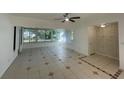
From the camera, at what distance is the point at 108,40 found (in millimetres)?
6074

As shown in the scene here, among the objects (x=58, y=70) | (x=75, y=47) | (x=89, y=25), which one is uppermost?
(x=89, y=25)

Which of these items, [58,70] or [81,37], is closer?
[58,70]

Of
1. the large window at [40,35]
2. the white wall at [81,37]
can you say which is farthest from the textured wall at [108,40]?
the large window at [40,35]

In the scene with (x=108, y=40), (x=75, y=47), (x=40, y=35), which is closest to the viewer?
(x=108, y=40)

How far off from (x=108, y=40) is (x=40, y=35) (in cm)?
749

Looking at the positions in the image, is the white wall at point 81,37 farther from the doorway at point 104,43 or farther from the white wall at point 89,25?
the doorway at point 104,43

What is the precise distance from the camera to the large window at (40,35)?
407 inches

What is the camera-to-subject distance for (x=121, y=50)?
390 cm

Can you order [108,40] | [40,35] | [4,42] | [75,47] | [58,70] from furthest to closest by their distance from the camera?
[40,35] < [75,47] < [108,40] < [58,70] < [4,42]

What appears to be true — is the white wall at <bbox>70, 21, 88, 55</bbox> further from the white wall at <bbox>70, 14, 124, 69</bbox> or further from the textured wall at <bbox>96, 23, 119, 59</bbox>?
the textured wall at <bbox>96, 23, 119, 59</bbox>

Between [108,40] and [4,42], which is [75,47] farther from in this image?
[4,42]

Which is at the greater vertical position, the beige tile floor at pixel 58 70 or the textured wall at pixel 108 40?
the textured wall at pixel 108 40

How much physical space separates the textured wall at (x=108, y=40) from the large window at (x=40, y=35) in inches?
205

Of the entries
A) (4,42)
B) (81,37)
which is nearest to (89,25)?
(81,37)
